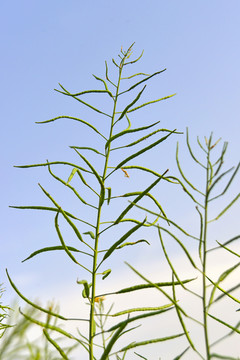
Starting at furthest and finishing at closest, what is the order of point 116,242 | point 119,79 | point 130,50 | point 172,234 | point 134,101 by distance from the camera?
point 130,50 → point 119,79 → point 134,101 → point 116,242 → point 172,234

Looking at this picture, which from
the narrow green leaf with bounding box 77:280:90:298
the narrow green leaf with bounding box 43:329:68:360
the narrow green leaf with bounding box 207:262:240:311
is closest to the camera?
the narrow green leaf with bounding box 207:262:240:311

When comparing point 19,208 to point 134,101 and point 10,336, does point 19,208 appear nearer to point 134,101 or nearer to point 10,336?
point 134,101

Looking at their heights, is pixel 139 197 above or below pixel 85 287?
above

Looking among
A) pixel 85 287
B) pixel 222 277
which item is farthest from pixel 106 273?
pixel 222 277

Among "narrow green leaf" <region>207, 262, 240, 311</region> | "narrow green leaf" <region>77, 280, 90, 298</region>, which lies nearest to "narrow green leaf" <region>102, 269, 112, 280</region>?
"narrow green leaf" <region>77, 280, 90, 298</region>

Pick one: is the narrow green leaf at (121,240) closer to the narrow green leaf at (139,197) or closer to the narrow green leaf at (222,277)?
the narrow green leaf at (139,197)

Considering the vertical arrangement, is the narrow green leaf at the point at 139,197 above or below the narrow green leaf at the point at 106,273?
above

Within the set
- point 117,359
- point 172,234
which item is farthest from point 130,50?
point 172,234

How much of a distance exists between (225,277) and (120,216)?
2.32ft

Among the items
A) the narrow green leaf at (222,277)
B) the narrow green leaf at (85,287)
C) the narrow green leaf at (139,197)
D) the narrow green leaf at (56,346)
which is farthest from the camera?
the narrow green leaf at (85,287)

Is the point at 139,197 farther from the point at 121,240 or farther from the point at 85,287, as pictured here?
the point at 85,287

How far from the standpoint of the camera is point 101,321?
130 inches

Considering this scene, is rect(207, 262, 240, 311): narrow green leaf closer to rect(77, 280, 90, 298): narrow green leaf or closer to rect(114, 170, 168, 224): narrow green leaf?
rect(114, 170, 168, 224): narrow green leaf

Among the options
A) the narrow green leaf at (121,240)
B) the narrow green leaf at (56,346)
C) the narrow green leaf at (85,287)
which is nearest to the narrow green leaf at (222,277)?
the narrow green leaf at (121,240)
